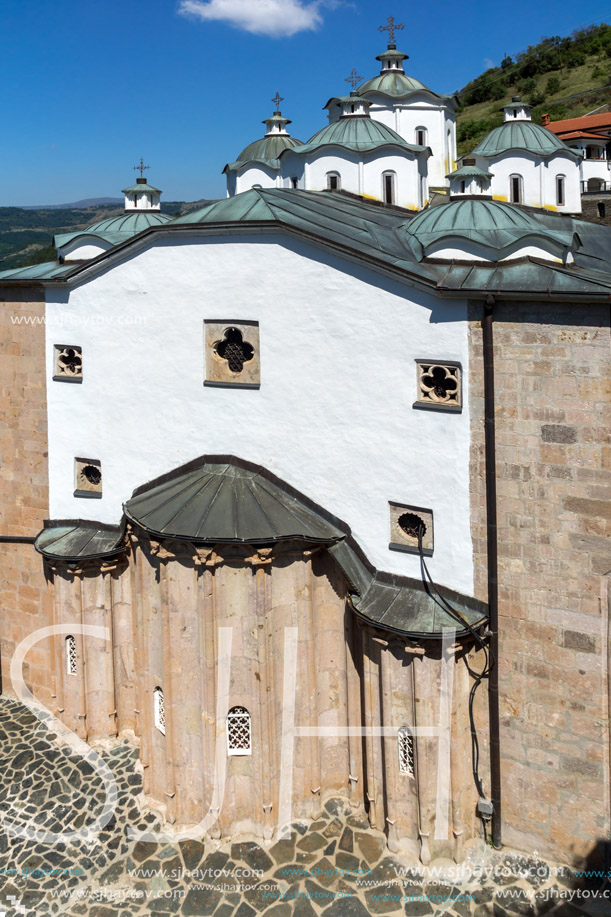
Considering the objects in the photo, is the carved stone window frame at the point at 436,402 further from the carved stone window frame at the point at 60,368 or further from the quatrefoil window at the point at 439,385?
the carved stone window frame at the point at 60,368

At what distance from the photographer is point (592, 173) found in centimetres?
4422

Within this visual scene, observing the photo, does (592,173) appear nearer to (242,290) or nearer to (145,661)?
(242,290)

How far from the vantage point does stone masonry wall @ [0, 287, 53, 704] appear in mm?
14617

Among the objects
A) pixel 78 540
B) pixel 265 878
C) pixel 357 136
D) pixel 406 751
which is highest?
pixel 357 136

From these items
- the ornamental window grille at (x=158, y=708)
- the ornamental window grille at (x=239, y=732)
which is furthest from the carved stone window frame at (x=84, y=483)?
the ornamental window grille at (x=239, y=732)

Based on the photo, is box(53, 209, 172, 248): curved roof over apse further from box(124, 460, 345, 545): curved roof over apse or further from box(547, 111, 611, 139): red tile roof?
box(547, 111, 611, 139): red tile roof

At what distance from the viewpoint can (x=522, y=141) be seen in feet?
72.6

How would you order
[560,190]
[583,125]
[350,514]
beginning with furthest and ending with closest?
[583,125], [560,190], [350,514]

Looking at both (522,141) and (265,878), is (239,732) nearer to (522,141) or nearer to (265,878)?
(265,878)

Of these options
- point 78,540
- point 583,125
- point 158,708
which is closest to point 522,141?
point 78,540

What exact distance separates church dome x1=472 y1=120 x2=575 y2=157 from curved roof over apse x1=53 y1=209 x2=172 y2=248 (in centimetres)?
1017

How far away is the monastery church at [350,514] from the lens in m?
10.0

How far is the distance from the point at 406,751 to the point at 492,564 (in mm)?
3060

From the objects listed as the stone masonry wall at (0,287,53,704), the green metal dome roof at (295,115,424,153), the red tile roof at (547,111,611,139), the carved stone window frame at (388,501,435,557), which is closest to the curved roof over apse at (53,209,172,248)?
the stone masonry wall at (0,287,53,704)
